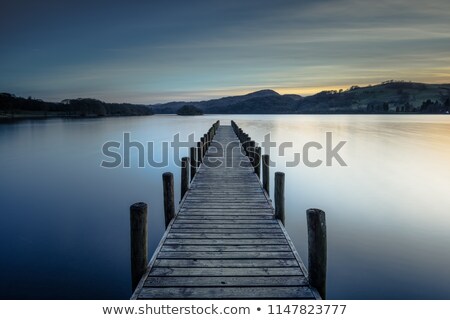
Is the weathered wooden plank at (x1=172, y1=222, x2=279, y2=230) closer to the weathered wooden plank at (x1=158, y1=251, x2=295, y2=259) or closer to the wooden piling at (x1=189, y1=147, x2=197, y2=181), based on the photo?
the weathered wooden plank at (x1=158, y1=251, x2=295, y2=259)

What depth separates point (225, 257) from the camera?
15.0 feet

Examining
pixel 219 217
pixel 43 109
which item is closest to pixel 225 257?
pixel 219 217

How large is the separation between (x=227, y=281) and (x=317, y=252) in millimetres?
1249

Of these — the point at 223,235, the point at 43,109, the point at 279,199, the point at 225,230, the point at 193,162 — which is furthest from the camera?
the point at 43,109

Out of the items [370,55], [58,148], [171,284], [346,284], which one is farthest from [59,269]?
[370,55]

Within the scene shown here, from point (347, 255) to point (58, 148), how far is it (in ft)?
92.9

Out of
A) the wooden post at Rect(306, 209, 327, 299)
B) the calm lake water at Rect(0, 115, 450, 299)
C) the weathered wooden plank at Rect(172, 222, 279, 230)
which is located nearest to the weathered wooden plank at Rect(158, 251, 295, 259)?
the wooden post at Rect(306, 209, 327, 299)

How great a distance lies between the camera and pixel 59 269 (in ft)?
22.1

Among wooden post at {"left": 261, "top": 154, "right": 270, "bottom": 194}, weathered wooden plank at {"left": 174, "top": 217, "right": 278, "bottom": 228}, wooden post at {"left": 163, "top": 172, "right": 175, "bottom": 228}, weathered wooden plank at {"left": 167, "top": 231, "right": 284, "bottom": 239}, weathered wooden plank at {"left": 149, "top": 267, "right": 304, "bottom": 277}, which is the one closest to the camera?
weathered wooden plank at {"left": 149, "top": 267, "right": 304, "bottom": 277}

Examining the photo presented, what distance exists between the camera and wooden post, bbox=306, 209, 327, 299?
3.76m

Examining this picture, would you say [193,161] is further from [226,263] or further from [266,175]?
[226,263]

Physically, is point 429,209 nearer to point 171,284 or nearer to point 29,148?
point 171,284

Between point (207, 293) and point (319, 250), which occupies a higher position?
point (319, 250)

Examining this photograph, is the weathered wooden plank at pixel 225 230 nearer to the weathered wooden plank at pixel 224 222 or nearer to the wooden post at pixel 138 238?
the weathered wooden plank at pixel 224 222
